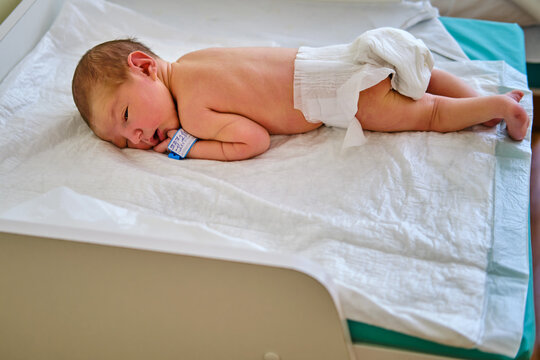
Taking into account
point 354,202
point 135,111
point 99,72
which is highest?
point 99,72

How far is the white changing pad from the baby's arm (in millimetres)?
32

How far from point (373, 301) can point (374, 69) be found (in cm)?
58

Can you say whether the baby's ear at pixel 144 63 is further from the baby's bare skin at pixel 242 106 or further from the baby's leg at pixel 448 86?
the baby's leg at pixel 448 86

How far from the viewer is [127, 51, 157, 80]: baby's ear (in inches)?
53.5

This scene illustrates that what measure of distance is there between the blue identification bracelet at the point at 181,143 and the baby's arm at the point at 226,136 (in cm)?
1

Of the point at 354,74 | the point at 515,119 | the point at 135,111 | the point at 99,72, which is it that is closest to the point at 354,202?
the point at 354,74

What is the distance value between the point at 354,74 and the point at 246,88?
0.92ft

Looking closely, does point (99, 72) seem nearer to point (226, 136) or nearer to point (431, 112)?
point (226, 136)

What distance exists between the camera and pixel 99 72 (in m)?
1.31

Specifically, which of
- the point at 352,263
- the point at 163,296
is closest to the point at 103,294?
the point at 163,296

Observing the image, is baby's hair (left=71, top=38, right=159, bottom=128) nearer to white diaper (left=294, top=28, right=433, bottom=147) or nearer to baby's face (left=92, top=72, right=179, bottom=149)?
baby's face (left=92, top=72, right=179, bottom=149)

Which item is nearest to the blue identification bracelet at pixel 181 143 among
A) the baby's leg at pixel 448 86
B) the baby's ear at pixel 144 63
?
the baby's ear at pixel 144 63

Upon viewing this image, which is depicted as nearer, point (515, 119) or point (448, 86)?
point (515, 119)

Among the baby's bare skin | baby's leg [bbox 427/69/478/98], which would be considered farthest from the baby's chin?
baby's leg [bbox 427/69/478/98]
